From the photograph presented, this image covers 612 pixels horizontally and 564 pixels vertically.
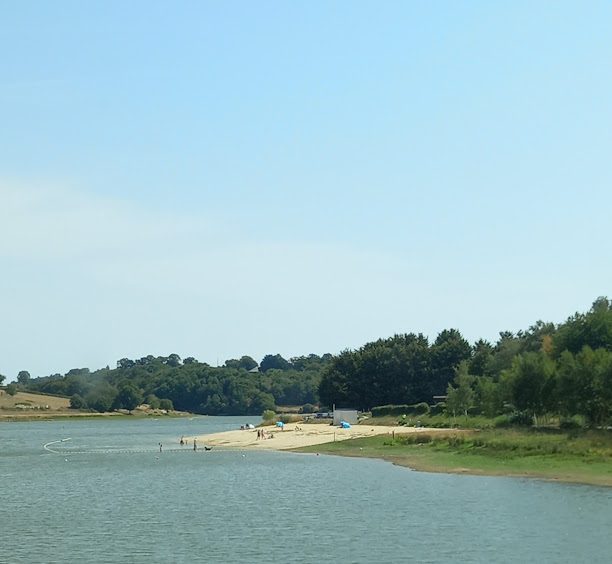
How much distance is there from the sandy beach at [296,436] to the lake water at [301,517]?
97.2 ft

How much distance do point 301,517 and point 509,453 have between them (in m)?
26.2

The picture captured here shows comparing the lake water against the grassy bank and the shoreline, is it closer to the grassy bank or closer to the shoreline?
the shoreline

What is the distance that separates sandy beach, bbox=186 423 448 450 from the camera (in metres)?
111

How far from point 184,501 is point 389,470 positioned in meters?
19.5

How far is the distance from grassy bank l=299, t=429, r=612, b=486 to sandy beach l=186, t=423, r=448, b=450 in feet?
45.2

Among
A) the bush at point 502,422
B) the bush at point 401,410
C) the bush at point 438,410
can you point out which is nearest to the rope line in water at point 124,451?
the bush at point 502,422

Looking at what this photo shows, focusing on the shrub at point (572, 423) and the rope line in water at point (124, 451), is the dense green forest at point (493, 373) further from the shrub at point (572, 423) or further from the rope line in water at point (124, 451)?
the rope line in water at point (124, 451)

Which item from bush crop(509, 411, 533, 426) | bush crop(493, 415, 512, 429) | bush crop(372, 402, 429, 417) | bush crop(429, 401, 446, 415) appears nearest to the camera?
bush crop(509, 411, 533, 426)

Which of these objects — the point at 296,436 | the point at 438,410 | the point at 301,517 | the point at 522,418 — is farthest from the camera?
the point at 438,410

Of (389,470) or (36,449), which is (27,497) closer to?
(389,470)

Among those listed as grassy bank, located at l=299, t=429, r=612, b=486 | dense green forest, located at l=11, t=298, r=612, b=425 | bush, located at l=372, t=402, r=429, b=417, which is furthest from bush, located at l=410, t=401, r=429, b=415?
grassy bank, located at l=299, t=429, r=612, b=486

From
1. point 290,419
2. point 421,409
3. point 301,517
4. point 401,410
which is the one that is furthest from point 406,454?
point 290,419

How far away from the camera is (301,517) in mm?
50969

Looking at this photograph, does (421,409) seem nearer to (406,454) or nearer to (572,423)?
(572,423)
